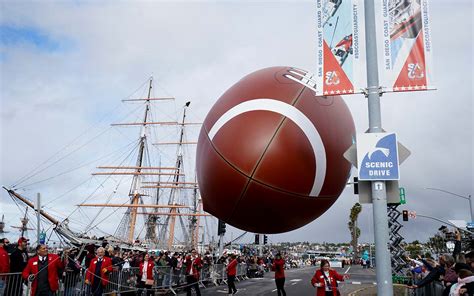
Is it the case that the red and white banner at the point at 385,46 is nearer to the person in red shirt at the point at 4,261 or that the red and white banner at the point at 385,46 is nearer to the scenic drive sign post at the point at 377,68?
the scenic drive sign post at the point at 377,68

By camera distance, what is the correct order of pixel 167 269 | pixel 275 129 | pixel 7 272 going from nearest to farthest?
1. pixel 275 129
2. pixel 7 272
3. pixel 167 269

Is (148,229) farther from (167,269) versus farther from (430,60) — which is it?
(430,60)

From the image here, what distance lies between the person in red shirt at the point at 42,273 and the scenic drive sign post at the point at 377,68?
21.9ft

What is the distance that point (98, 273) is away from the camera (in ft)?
36.7

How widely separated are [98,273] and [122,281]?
2.99 m

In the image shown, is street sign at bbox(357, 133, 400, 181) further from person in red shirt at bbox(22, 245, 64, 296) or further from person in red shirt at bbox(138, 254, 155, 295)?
person in red shirt at bbox(138, 254, 155, 295)

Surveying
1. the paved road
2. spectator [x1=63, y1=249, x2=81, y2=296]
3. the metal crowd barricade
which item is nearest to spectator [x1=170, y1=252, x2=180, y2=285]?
the paved road

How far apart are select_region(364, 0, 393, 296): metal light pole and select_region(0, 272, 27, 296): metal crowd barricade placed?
7.99 metres

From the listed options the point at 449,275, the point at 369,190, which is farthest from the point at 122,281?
the point at 369,190

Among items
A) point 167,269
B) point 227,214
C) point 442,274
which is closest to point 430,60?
point 227,214

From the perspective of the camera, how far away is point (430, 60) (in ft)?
19.2

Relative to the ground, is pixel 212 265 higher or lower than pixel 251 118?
lower

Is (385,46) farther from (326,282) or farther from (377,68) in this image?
(326,282)

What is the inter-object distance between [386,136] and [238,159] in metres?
2.32
